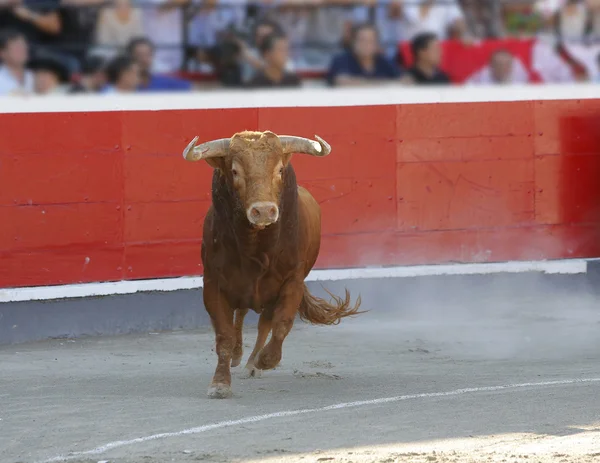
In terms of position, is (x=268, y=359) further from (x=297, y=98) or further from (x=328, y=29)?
(x=328, y=29)

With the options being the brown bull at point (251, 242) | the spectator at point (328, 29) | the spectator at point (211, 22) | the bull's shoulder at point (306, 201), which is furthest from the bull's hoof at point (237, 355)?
the spectator at point (328, 29)

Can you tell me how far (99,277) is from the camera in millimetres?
8297

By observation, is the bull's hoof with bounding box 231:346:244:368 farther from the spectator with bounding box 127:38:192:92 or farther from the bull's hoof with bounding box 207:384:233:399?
the spectator with bounding box 127:38:192:92

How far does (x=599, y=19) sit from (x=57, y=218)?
4430 mm

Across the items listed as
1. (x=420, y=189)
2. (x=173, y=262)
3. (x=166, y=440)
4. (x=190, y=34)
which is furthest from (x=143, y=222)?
(x=166, y=440)

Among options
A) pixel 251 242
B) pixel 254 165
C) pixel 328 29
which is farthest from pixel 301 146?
pixel 328 29

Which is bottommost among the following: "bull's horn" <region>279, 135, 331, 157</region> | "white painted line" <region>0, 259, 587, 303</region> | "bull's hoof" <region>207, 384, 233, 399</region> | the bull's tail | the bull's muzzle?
"white painted line" <region>0, 259, 587, 303</region>

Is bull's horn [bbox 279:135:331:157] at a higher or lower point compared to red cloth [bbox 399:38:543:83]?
lower

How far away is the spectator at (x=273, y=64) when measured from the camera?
8664mm

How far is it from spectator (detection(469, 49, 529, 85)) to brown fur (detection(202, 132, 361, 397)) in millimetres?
3173

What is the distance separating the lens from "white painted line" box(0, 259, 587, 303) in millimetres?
8062

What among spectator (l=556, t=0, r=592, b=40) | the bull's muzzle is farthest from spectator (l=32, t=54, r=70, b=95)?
spectator (l=556, t=0, r=592, b=40)

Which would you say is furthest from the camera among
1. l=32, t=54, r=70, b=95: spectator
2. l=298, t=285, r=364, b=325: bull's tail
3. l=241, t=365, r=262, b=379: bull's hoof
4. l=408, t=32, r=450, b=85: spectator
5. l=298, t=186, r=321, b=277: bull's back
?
l=408, t=32, r=450, b=85: spectator

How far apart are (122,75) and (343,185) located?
5.16 ft
